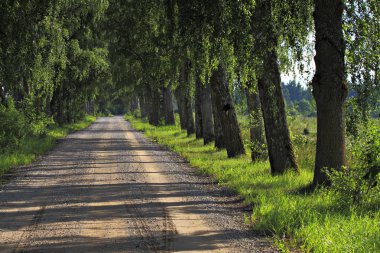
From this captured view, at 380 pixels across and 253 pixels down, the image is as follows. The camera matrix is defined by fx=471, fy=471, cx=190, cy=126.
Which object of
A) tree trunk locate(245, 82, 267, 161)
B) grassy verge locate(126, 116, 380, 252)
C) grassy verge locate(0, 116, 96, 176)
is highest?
tree trunk locate(245, 82, 267, 161)

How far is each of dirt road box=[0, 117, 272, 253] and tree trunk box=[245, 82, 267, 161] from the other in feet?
7.01

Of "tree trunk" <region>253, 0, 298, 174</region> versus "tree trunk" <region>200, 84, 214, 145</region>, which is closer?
"tree trunk" <region>253, 0, 298, 174</region>

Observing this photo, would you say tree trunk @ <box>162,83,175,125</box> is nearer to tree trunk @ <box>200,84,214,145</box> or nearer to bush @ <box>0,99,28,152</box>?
tree trunk @ <box>200,84,214,145</box>

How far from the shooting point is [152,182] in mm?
11891

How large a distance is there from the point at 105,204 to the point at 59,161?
8.32 m

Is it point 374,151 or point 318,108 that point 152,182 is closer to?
point 318,108

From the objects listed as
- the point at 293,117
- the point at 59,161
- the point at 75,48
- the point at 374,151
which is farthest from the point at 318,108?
the point at 75,48

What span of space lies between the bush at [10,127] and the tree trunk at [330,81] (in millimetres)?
12052

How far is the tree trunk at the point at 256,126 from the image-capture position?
14688mm

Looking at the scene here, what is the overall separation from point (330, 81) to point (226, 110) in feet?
25.2

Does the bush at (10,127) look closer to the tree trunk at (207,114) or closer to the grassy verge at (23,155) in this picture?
the grassy verge at (23,155)

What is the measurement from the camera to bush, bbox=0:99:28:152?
682 inches

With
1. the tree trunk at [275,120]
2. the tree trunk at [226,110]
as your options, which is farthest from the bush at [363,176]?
the tree trunk at [226,110]

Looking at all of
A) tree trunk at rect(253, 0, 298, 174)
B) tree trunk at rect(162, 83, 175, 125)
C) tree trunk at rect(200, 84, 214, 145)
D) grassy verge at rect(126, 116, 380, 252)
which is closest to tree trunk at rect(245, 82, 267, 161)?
grassy verge at rect(126, 116, 380, 252)
